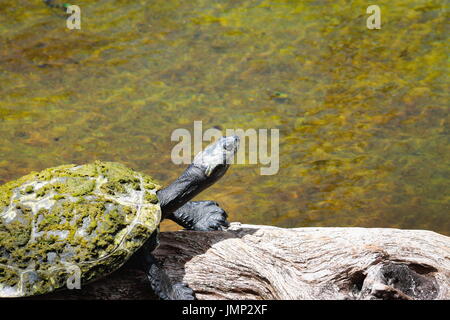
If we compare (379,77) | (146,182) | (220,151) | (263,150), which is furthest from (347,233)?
(379,77)

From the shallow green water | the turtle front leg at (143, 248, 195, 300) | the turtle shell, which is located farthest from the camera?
the shallow green water

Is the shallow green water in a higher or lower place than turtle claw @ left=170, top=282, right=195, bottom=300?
higher

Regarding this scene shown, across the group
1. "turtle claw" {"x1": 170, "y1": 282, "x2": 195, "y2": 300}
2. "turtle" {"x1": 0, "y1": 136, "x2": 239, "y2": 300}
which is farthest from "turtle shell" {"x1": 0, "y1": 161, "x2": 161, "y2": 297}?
"turtle claw" {"x1": 170, "y1": 282, "x2": 195, "y2": 300}

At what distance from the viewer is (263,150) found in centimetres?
660

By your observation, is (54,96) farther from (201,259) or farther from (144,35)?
(201,259)

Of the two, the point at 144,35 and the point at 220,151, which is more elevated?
the point at 144,35

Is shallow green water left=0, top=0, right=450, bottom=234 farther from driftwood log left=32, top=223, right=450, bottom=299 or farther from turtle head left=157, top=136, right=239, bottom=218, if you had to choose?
turtle head left=157, top=136, right=239, bottom=218

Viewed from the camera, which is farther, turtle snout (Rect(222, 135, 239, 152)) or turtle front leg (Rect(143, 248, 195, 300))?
turtle snout (Rect(222, 135, 239, 152))

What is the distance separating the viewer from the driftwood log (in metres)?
3.49

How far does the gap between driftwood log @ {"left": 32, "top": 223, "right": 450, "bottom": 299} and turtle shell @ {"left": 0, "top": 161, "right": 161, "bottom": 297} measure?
23 cm

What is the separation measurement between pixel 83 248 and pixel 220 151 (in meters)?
1.13

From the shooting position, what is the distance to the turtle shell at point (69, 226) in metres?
3.18

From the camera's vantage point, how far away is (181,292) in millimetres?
3391

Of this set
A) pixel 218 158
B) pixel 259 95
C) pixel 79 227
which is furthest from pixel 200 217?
pixel 259 95
